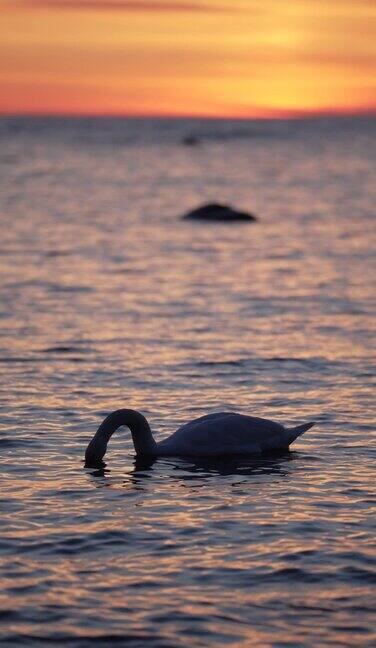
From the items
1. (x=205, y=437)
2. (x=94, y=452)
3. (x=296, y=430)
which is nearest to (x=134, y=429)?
(x=94, y=452)

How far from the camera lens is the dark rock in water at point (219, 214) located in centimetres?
4994

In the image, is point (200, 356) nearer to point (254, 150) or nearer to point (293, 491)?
point (293, 491)

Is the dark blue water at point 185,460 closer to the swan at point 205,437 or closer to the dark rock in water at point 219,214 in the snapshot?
the swan at point 205,437

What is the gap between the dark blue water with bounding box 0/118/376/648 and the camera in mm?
9586

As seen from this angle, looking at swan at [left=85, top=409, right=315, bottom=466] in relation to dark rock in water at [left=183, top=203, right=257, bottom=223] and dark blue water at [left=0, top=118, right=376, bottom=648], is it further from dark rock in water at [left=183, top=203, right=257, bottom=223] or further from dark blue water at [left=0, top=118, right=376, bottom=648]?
dark rock in water at [left=183, top=203, right=257, bottom=223]

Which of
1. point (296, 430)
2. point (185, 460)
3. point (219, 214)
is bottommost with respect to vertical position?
point (219, 214)

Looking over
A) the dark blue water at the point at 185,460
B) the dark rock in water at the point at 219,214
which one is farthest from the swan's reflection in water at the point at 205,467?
the dark rock in water at the point at 219,214

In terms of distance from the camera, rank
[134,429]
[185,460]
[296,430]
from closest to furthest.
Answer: [185,460] < [134,429] < [296,430]

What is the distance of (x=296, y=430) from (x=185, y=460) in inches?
52.0

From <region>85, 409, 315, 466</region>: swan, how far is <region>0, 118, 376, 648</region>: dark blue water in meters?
0.16

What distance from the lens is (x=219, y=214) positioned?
164 ft

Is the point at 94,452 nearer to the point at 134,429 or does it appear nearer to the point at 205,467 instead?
the point at 134,429

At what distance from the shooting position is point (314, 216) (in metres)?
54.0

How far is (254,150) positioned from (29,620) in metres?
150
